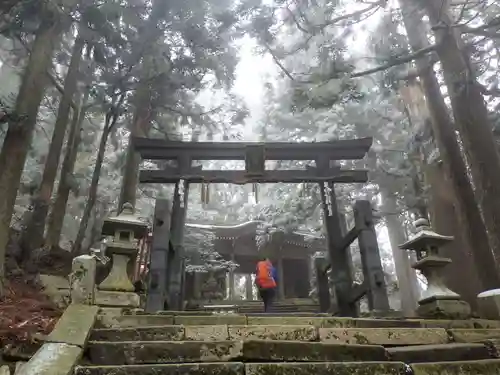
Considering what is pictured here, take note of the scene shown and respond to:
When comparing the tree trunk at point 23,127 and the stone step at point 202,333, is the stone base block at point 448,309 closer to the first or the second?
the stone step at point 202,333

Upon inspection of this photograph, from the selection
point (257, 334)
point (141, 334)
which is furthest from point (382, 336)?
point (141, 334)

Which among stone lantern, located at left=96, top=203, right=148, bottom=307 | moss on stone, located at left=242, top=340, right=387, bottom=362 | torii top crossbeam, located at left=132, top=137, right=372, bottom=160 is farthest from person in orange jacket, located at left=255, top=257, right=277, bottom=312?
moss on stone, located at left=242, top=340, right=387, bottom=362

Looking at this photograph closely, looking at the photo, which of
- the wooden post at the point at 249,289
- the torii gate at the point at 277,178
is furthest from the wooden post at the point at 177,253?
the wooden post at the point at 249,289

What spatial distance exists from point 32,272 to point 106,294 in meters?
3.37

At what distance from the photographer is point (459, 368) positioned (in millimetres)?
3227

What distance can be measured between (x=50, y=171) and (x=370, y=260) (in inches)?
270

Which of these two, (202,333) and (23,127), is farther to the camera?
(23,127)

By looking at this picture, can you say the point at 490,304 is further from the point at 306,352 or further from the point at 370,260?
the point at 306,352

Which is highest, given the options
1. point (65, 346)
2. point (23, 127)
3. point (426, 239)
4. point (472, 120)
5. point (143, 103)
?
point (143, 103)

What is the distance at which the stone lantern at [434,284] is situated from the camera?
18.1 ft

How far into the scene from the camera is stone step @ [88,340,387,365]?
328cm

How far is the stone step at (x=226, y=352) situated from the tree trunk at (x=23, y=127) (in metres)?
2.73

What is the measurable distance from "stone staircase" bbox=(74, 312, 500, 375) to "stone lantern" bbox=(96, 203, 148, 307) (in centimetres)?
86

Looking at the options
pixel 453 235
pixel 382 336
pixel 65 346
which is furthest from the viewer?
pixel 453 235
